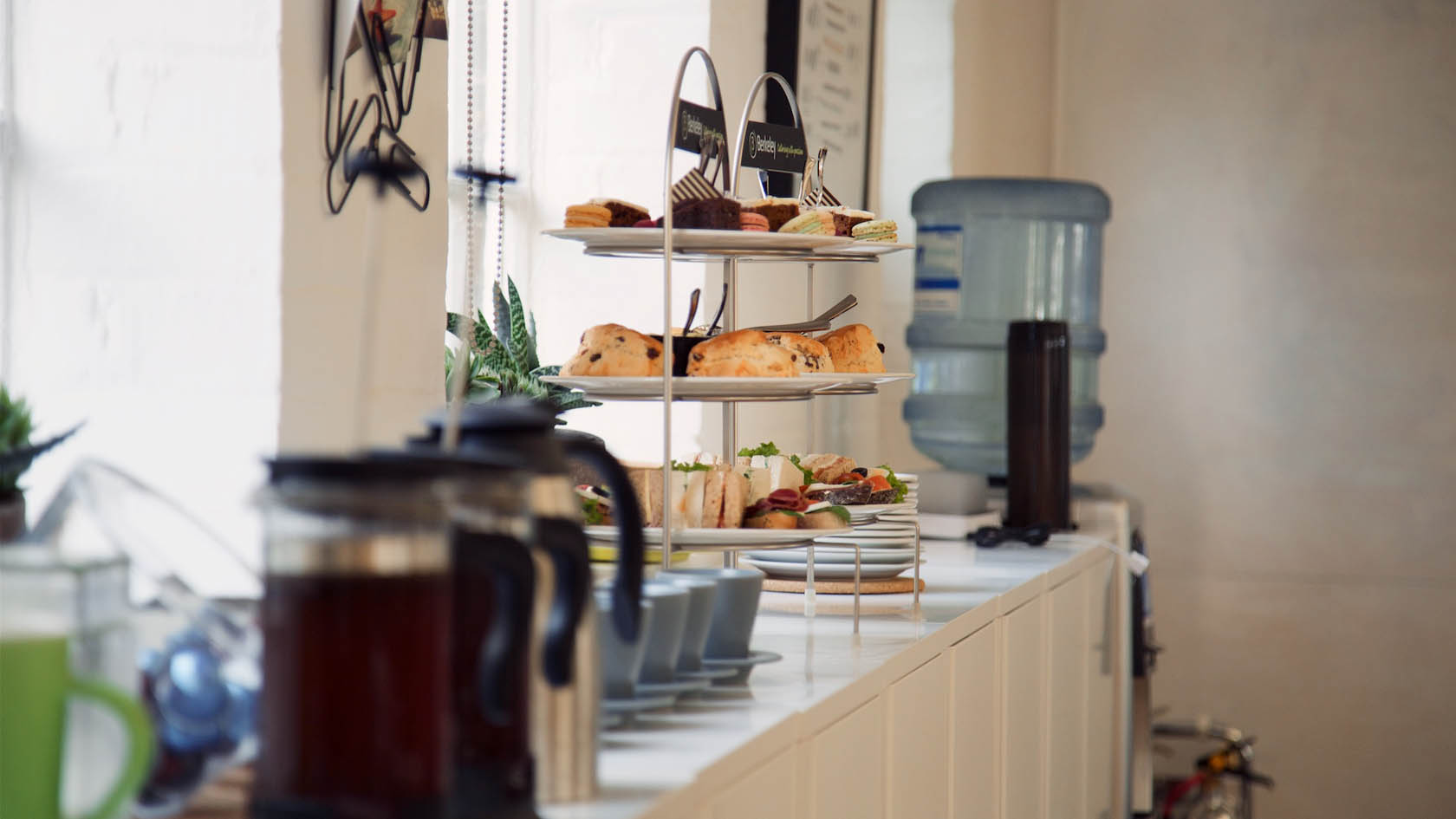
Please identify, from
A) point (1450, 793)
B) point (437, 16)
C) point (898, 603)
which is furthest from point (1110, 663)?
point (1450, 793)

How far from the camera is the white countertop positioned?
3.02 feet

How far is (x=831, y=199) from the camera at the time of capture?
6.37 ft

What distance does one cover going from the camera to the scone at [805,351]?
1.55 metres

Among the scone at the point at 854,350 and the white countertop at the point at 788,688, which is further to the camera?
the scone at the point at 854,350

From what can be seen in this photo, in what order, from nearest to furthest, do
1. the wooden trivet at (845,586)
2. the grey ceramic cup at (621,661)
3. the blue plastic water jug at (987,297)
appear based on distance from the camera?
the grey ceramic cup at (621,661) → the wooden trivet at (845,586) → the blue plastic water jug at (987,297)

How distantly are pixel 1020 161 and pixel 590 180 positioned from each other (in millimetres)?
2112

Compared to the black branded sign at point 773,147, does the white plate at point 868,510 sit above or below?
below

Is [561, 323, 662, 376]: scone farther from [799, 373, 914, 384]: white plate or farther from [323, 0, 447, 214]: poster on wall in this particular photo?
[323, 0, 447, 214]: poster on wall

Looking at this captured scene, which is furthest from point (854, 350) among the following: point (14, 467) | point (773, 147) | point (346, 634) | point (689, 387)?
point (346, 634)

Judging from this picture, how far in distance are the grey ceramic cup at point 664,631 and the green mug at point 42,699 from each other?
420 mm

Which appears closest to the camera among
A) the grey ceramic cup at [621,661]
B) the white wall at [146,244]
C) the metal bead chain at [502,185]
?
the grey ceramic cup at [621,661]

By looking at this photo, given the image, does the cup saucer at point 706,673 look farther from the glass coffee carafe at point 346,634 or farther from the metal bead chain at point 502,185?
the metal bead chain at point 502,185

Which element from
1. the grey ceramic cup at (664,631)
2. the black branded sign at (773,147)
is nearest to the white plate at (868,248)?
the black branded sign at (773,147)

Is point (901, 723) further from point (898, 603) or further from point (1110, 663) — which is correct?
point (1110, 663)
